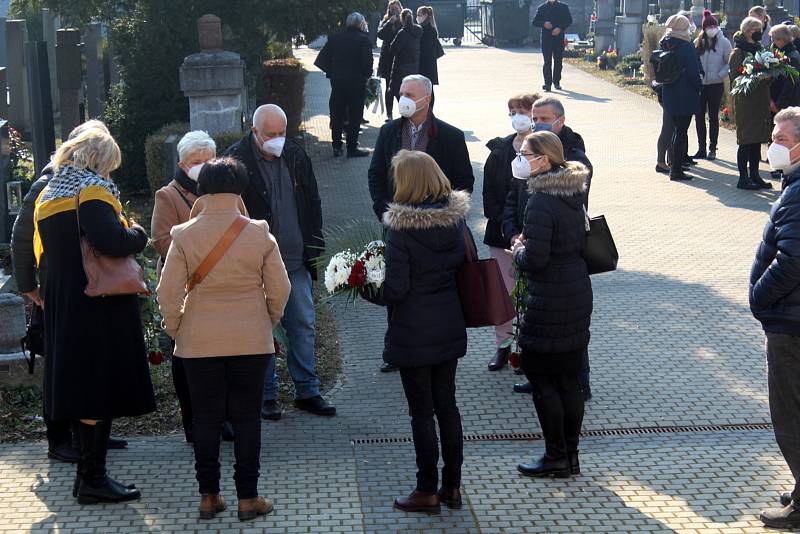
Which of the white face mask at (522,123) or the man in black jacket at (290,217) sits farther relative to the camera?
the white face mask at (522,123)

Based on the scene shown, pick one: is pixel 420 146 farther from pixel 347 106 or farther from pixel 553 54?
pixel 553 54

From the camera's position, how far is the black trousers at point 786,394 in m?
5.23

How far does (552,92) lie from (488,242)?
15302mm

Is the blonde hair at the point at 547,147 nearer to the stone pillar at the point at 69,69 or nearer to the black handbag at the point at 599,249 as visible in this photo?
the black handbag at the point at 599,249

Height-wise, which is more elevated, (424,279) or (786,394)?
(424,279)

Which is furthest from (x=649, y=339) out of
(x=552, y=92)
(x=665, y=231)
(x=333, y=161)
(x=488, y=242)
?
(x=552, y=92)

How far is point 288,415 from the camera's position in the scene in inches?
271

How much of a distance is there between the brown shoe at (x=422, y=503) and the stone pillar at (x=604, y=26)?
82.4 ft

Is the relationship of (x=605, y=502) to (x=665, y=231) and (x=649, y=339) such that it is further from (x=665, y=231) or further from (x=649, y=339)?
(x=665, y=231)

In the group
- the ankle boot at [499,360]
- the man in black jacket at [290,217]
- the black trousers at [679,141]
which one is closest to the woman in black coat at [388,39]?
the black trousers at [679,141]

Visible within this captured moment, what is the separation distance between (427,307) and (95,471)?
1.74m

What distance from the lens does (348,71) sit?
50.1ft

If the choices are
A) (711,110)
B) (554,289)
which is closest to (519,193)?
(554,289)

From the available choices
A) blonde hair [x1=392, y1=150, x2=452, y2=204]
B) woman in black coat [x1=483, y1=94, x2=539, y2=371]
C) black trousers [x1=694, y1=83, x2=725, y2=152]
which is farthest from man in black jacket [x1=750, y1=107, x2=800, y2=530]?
black trousers [x1=694, y1=83, x2=725, y2=152]
